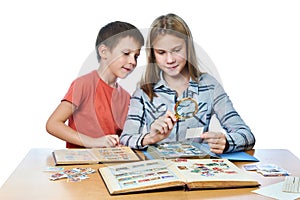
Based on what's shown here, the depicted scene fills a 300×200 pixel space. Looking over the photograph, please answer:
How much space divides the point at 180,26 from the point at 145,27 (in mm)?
227

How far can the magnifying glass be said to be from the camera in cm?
255

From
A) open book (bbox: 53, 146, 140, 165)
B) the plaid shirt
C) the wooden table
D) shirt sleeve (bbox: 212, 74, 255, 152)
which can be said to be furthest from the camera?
shirt sleeve (bbox: 212, 74, 255, 152)

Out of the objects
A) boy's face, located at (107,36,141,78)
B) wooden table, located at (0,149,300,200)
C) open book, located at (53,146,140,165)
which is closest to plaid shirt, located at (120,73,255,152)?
open book, located at (53,146,140,165)

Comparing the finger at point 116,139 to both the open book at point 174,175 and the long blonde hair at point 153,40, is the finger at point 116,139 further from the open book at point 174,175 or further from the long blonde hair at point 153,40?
the open book at point 174,175

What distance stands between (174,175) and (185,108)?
0.44 meters

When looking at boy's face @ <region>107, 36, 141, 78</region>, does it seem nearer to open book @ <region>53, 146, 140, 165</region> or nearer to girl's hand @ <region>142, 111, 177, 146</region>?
girl's hand @ <region>142, 111, 177, 146</region>

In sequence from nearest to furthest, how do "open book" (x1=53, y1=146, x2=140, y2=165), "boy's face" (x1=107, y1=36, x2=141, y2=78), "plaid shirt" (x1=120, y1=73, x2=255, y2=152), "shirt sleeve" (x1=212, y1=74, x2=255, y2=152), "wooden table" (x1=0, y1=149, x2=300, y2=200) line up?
"wooden table" (x1=0, y1=149, x2=300, y2=200) → "boy's face" (x1=107, y1=36, x2=141, y2=78) → "open book" (x1=53, y1=146, x2=140, y2=165) → "plaid shirt" (x1=120, y1=73, x2=255, y2=152) → "shirt sleeve" (x1=212, y1=74, x2=255, y2=152)

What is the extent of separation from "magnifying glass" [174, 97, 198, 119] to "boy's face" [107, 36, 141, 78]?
28 cm

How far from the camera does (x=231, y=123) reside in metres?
2.88

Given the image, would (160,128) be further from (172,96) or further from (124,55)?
(124,55)

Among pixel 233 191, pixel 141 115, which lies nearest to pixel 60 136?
pixel 141 115

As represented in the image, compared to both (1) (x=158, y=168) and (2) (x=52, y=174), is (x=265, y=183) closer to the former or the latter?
(1) (x=158, y=168)

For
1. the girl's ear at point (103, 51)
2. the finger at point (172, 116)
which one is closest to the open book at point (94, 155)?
the finger at point (172, 116)

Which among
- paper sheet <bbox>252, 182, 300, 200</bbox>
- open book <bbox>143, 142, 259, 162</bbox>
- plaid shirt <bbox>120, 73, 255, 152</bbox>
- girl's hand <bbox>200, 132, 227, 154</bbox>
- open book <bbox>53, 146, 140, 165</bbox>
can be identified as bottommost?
open book <bbox>53, 146, 140, 165</bbox>
